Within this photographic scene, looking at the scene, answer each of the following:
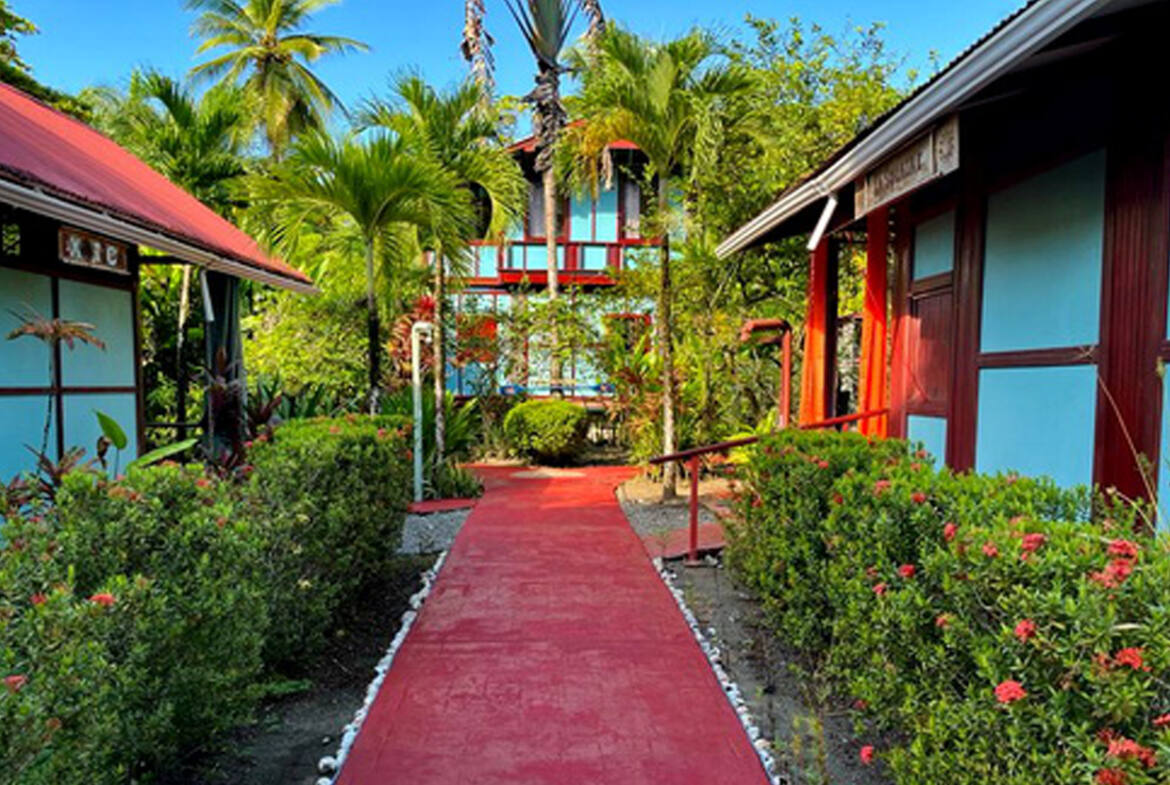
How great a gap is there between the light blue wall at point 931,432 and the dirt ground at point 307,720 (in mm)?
3984

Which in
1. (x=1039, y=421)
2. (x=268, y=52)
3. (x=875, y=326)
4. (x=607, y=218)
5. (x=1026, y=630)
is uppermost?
(x=268, y=52)

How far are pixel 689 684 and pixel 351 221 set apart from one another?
279 inches

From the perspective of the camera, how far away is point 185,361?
36.2 feet

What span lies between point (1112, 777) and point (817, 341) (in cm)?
645

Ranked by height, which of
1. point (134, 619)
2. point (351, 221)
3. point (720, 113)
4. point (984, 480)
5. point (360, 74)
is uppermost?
point (360, 74)

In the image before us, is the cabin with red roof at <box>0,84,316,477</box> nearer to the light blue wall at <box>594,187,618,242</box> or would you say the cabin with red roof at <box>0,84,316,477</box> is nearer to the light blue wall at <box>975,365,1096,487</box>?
the light blue wall at <box>975,365,1096,487</box>

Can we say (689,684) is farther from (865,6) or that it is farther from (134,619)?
(865,6)

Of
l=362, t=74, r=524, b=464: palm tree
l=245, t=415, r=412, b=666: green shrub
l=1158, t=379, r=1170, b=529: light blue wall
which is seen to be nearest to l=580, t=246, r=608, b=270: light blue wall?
l=362, t=74, r=524, b=464: palm tree

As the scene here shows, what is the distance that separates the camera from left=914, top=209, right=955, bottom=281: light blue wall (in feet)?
17.5

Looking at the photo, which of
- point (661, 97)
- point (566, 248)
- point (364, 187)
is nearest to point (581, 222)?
point (566, 248)

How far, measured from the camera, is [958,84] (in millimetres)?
3338

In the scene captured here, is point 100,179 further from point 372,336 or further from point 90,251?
point 372,336

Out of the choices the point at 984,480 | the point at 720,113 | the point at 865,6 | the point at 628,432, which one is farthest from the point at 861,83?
the point at 984,480

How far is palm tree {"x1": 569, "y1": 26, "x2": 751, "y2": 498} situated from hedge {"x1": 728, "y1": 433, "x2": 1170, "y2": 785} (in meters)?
5.76
